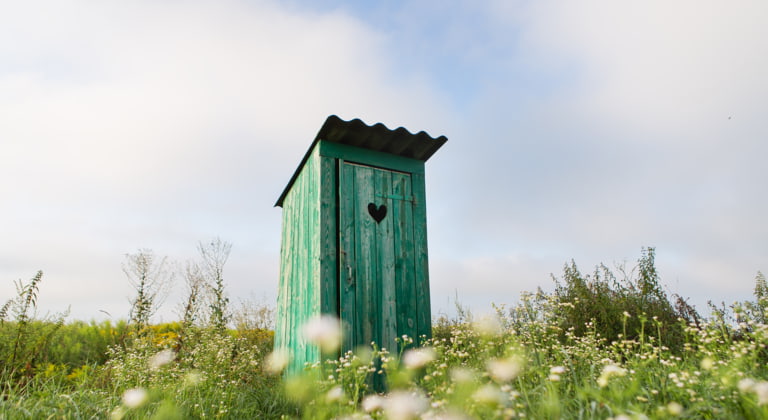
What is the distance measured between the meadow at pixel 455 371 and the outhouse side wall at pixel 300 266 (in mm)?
271

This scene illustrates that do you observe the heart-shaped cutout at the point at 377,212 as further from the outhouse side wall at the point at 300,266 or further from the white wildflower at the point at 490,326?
the white wildflower at the point at 490,326

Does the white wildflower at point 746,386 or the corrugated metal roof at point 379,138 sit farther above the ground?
the corrugated metal roof at point 379,138

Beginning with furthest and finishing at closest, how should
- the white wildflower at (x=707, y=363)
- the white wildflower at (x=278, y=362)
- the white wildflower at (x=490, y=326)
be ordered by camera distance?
the white wildflower at (x=278, y=362) → the white wildflower at (x=490, y=326) → the white wildflower at (x=707, y=363)

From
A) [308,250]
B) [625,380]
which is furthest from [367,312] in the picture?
[625,380]

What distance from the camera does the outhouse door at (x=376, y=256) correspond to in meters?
4.04

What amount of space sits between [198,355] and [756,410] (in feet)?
15.0

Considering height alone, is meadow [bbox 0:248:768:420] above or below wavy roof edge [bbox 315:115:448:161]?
below

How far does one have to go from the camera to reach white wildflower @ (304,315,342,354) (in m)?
3.75

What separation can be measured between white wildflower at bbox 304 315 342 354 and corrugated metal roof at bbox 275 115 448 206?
1.84m

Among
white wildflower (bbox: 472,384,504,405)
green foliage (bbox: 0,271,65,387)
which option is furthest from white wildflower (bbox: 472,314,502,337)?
green foliage (bbox: 0,271,65,387)

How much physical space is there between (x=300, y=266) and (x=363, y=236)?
100 cm

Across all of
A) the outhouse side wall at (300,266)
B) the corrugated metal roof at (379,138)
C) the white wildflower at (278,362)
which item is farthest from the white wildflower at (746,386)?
the white wildflower at (278,362)

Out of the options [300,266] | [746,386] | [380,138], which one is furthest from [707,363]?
[300,266]

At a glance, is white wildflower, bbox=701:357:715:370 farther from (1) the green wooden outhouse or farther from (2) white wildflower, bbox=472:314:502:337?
(1) the green wooden outhouse
